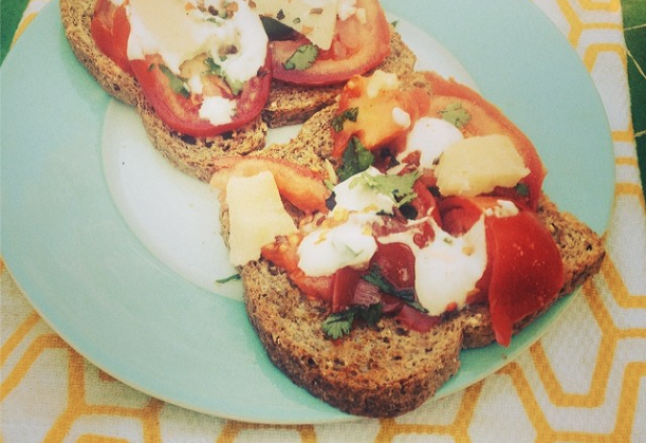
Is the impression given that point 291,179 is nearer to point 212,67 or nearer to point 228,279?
point 228,279

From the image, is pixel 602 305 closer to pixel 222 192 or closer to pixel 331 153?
pixel 331 153

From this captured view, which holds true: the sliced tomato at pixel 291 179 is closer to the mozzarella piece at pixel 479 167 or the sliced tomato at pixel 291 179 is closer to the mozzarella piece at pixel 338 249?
the mozzarella piece at pixel 338 249

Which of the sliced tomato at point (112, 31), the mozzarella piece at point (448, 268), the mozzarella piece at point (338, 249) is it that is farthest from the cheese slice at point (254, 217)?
the sliced tomato at point (112, 31)

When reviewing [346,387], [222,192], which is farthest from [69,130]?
[346,387]

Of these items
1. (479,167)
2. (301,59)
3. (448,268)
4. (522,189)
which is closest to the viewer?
(448,268)

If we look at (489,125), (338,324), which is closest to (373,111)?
(489,125)

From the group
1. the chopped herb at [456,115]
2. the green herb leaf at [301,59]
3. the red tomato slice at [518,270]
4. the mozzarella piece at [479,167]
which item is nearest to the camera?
the red tomato slice at [518,270]
